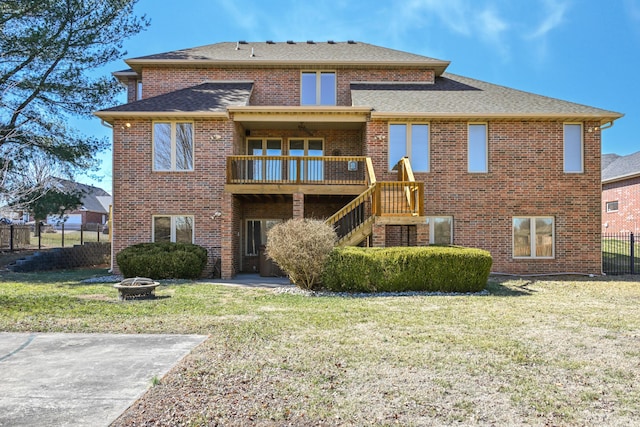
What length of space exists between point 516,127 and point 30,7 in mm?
18687

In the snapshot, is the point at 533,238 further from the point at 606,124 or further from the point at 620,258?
the point at 620,258

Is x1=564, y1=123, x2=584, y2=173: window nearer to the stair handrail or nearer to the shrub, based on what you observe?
the stair handrail

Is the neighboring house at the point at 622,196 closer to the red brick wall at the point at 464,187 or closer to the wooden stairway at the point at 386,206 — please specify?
the red brick wall at the point at 464,187

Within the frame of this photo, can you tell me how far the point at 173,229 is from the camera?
1456 centimetres

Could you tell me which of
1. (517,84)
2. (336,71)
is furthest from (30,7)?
(517,84)

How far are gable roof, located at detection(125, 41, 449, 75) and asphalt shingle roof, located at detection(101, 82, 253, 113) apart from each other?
1.25 metres

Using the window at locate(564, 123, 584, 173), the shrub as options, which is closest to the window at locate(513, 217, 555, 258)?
the window at locate(564, 123, 584, 173)

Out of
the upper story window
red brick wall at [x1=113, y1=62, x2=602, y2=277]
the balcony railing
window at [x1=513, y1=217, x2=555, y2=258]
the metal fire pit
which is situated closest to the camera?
the metal fire pit

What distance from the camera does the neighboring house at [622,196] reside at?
23.6 metres

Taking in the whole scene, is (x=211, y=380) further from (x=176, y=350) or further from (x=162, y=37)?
(x=162, y=37)

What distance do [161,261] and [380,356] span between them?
31.1ft

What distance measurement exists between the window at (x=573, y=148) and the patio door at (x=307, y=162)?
27.6ft

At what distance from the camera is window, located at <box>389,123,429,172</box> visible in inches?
575

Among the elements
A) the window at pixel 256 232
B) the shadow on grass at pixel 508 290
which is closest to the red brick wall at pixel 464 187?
the window at pixel 256 232
